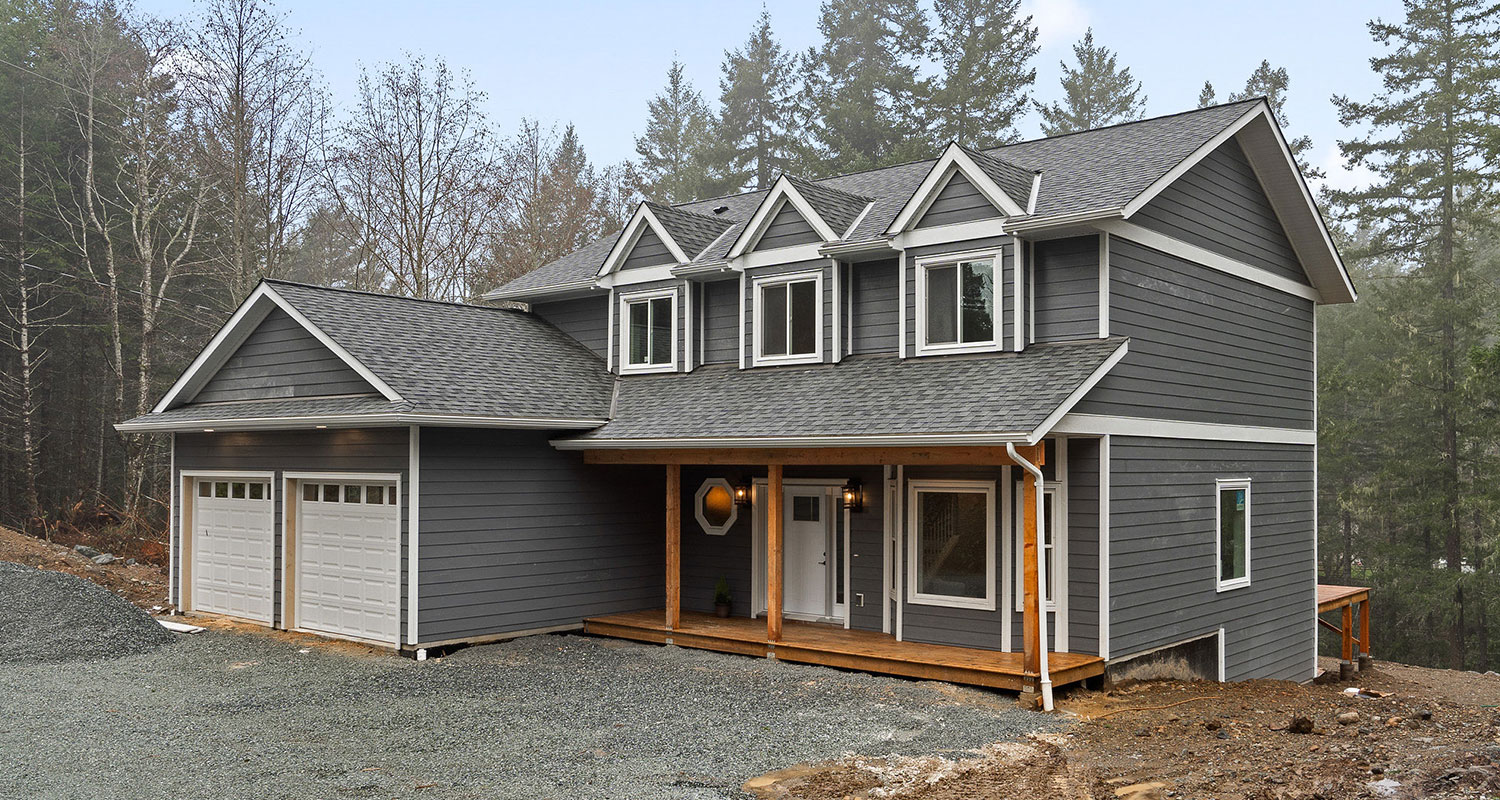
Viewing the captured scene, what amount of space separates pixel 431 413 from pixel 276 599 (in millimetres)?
4266

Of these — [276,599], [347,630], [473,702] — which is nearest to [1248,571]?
[473,702]

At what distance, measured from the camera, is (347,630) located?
13367 millimetres

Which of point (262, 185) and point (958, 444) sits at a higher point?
point (262, 185)

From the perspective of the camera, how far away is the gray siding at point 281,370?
44.6 ft

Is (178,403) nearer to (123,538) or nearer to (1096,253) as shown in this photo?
(123,538)

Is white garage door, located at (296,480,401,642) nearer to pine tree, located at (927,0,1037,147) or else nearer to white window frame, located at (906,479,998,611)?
white window frame, located at (906,479,998,611)

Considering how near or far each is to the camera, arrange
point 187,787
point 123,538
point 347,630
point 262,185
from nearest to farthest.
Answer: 1. point 187,787
2. point 347,630
3. point 123,538
4. point 262,185

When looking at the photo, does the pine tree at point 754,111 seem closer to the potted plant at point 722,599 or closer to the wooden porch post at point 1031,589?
the potted plant at point 722,599

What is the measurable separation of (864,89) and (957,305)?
908 inches

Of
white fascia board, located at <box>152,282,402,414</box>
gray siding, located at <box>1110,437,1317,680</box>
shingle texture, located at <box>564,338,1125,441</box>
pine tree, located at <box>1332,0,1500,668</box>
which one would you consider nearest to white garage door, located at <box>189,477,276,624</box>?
white fascia board, located at <box>152,282,402,414</box>

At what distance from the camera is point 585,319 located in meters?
16.6

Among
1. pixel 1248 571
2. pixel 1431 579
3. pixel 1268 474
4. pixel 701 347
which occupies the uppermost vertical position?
pixel 701 347

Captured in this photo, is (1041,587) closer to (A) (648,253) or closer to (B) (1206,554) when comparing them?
(B) (1206,554)

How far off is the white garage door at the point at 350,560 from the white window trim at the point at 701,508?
4.04m
